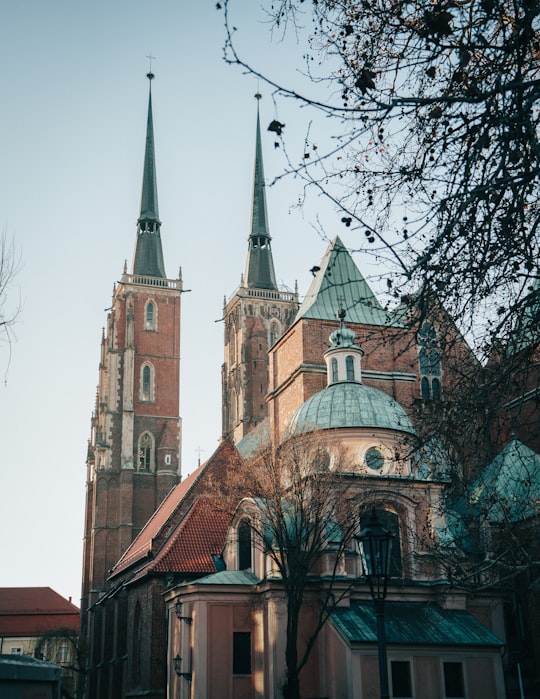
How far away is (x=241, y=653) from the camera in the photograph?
27.7m

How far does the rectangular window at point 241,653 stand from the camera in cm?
2747

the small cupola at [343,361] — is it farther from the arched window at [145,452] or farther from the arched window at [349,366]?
the arched window at [145,452]

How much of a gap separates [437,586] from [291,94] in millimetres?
22985

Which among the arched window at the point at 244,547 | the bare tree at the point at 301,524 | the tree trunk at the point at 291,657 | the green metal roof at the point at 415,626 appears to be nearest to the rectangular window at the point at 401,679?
the green metal roof at the point at 415,626

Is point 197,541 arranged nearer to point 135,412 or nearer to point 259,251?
point 135,412

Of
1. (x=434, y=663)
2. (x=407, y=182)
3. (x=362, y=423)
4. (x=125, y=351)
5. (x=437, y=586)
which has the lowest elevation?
(x=434, y=663)

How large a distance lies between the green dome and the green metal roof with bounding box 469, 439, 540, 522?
395cm

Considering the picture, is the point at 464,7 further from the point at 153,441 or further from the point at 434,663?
the point at 153,441

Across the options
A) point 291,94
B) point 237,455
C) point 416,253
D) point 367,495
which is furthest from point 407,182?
point 237,455

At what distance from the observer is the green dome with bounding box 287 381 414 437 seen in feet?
101

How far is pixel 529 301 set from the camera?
9.36 meters

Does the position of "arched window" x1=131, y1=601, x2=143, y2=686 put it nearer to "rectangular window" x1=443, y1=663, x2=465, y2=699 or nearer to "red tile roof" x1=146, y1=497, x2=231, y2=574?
"red tile roof" x1=146, y1=497, x2=231, y2=574

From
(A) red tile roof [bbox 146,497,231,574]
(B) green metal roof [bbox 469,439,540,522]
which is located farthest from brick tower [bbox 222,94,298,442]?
(B) green metal roof [bbox 469,439,540,522]

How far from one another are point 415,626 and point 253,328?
163ft
